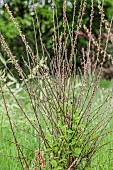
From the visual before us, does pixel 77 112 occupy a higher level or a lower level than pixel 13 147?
higher

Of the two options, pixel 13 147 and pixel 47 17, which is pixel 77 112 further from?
pixel 47 17

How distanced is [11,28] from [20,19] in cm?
45

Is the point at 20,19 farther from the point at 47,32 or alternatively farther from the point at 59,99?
the point at 59,99

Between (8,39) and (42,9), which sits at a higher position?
(42,9)

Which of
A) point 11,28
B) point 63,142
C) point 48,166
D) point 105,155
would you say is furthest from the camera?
point 11,28

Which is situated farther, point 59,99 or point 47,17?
point 47,17

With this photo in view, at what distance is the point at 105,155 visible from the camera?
3549 millimetres

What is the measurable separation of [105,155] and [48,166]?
93 centimetres

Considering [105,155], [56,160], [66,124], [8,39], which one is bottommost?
[105,155]

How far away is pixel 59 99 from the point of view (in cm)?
264

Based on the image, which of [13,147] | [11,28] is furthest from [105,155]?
[11,28]

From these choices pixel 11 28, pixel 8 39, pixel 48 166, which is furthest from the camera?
pixel 8 39

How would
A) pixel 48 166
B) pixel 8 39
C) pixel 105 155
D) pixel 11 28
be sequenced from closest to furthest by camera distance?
pixel 48 166 → pixel 105 155 → pixel 11 28 → pixel 8 39

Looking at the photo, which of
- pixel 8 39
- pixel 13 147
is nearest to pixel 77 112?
pixel 13 147
